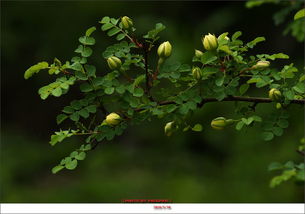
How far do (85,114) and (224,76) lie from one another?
34 centimetres

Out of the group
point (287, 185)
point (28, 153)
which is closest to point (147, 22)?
point (28, 153)

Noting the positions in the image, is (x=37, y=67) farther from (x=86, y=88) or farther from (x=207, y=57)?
(x=207, y=57)

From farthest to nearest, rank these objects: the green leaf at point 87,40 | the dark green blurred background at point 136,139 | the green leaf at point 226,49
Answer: the dark green blurred background at point 136,139, the green leaf at point 87,40, the green leaf at point 226,49

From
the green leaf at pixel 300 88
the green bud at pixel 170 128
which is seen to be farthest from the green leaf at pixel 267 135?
the green bud at pixel 170 128

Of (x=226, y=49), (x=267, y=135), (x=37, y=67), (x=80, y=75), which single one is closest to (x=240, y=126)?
(x=267, y=135)

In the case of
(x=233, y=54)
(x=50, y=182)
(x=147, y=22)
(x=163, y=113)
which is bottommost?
(x=50, y=182)

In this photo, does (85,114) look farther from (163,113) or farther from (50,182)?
(50,182)

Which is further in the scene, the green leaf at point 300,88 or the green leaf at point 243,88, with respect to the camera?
the green leaf at point 243,88

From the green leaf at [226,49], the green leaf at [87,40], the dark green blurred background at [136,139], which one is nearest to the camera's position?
the green leaf at [226,49]

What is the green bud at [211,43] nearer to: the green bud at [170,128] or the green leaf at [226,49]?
the green leaf at [226,49]

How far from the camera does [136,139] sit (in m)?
5.21

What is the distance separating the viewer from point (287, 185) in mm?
3850

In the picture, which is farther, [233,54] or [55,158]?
[55,158]

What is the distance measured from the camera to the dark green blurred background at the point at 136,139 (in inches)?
161
